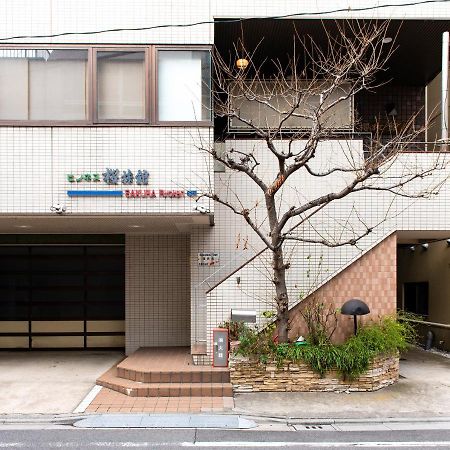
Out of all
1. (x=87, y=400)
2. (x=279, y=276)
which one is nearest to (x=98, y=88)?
(x=279, y=276)

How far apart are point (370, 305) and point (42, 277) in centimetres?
837

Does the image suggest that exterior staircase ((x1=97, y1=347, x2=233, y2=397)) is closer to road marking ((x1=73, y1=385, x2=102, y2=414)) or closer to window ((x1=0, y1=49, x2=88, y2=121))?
road marking ((x1=73, y1=385, x2=102, y2=414))

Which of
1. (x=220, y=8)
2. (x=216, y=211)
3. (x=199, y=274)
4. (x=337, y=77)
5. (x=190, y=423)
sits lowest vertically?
(x=190, y=423)

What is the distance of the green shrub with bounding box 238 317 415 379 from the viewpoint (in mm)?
9555

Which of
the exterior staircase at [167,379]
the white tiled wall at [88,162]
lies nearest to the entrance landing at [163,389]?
the exterior staircase at [167,379]

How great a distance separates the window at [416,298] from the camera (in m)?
15.9

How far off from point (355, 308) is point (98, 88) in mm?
6373

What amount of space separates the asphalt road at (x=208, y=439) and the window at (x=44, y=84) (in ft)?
18.6

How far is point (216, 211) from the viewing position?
38.2 feet

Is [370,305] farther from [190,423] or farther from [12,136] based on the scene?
[12,136]

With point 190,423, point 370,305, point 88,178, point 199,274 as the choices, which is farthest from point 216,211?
point 190,423

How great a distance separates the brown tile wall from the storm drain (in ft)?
9.75

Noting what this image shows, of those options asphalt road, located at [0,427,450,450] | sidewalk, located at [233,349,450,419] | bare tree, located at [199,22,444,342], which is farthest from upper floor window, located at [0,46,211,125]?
asphalt road, located at [0,427,450,450]

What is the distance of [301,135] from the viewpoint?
444 inches
